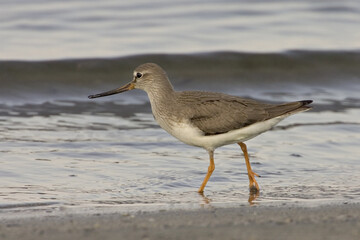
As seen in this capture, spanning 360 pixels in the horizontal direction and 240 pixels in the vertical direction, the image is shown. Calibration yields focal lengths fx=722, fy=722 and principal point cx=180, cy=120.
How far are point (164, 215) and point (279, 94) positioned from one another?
821 cm

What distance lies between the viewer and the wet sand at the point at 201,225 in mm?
5691

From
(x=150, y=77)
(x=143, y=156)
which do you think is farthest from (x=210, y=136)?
(x=143, y=156)

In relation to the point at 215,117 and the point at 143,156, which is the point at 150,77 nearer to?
the point at 215,117

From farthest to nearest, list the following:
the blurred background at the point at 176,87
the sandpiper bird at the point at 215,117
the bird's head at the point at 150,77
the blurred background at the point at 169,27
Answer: the blurred background at the point at 169,27, the bird's head at the point at 150,77, the sandpiper bird at the point at 215,117, the blurred background at the point at 176,87

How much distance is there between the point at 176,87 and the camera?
1477 centimetres

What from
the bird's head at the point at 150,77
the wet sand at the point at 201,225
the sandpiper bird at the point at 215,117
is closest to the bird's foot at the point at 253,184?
the sandpiper bird at the point at 215,117

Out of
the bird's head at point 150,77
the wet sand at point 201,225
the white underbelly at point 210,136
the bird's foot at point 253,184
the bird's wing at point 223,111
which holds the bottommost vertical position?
the bird's foot at point 253,184

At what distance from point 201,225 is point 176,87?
29.2 ft

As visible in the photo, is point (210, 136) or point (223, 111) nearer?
point (210, 136)

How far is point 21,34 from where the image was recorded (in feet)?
54.2

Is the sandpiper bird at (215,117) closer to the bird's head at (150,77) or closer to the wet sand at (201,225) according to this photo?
the bird's head at (150,77)

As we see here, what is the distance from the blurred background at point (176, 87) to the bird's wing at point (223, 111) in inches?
28.8

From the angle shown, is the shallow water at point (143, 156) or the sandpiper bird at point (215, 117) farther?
the sandpiper bird at point (215, 117)

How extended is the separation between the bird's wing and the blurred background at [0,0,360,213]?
A: 732 millimetres
